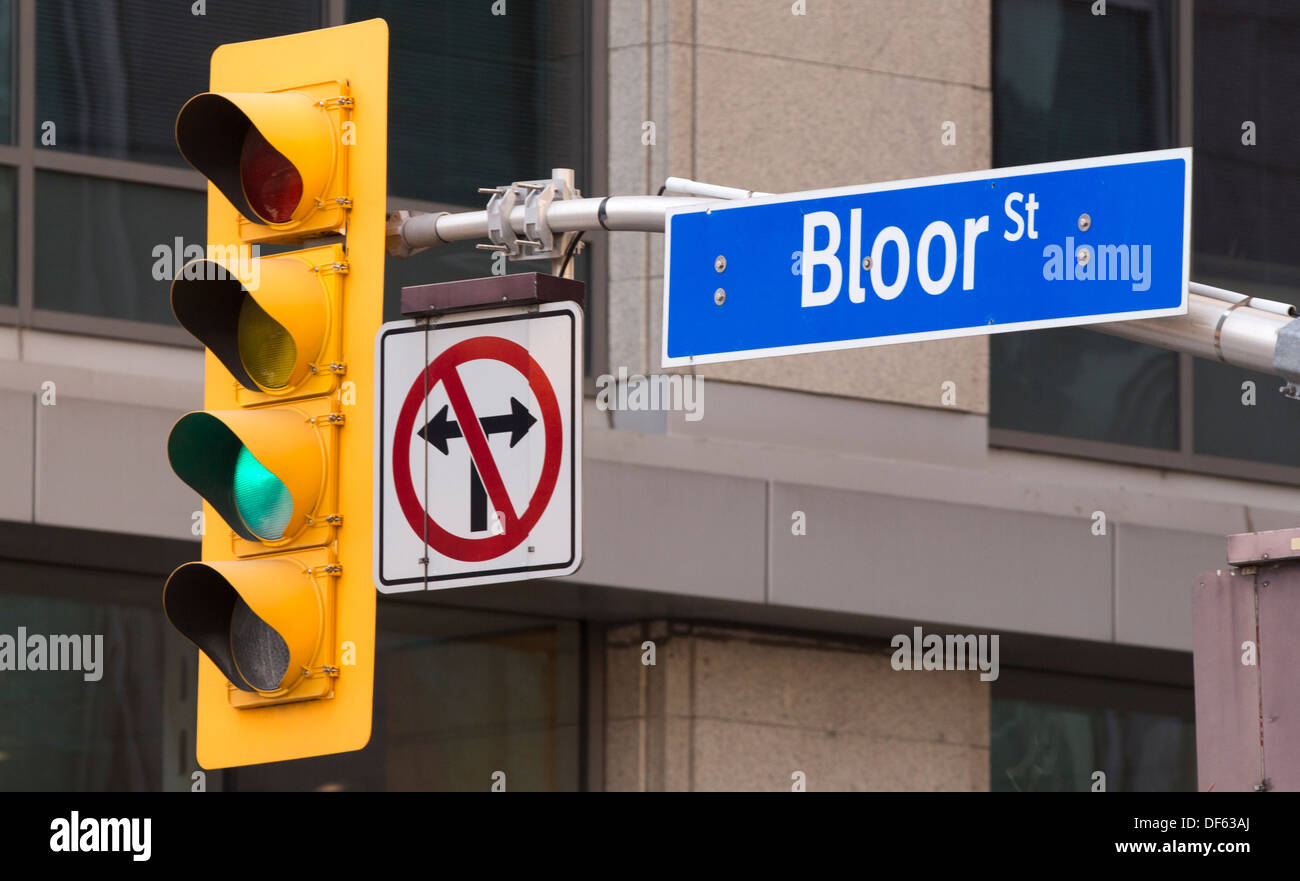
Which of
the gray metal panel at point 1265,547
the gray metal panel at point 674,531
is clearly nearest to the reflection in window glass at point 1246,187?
the gray metal panel at point 674,531

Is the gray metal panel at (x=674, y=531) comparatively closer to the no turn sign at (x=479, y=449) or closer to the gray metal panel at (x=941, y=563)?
the gray metal panel at (x=941, y=563)

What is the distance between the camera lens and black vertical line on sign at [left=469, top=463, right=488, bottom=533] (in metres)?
5.63

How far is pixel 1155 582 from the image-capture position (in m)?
13.1

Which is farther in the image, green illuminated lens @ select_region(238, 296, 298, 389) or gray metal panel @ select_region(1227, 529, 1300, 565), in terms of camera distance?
gray metal panel @ select_region(1227, 529, 1300, 565)

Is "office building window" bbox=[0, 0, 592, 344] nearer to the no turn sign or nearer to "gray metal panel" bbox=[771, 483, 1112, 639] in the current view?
"gray metal panel" bbox=[771, 483, 1112, 639]

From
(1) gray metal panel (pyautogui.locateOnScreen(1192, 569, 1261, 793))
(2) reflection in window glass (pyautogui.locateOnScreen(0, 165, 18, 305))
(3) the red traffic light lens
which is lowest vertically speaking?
(1) gray metal panel (pyautogui.locateOnScreen(1192, 569, 1261, 793))

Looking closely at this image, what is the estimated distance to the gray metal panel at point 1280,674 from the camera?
5.91 meters

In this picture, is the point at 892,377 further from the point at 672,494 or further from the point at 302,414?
the point at 302,414

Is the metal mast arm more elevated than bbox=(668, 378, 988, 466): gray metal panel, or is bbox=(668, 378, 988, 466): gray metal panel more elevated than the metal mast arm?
bbox=(668, 378, 988, 466): gray metal panel

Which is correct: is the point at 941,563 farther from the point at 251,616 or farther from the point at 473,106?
the point at 251,616

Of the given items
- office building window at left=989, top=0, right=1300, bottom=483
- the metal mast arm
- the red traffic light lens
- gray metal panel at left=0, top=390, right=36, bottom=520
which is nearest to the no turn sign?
the metal mast arm

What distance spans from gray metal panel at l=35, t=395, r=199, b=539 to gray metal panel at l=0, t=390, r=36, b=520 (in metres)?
0.05
